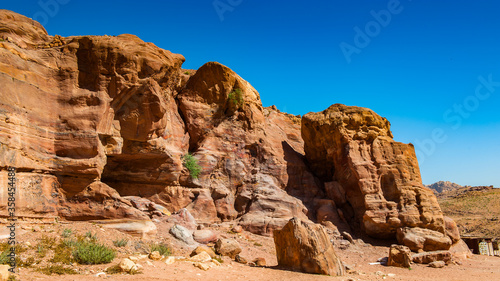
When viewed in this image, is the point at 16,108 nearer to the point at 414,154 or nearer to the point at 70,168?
the point at 70,168

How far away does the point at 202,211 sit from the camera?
62.4 feet

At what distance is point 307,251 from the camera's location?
40.3 feet

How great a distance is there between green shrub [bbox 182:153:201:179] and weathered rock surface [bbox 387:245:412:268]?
10499 millimetres

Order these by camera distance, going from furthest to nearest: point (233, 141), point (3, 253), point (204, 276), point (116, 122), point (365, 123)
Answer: point (365, 123)
point (233, 141)
point (116, 122)
point (204, 276)
point (3, 253)

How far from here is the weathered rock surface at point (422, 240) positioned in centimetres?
1939

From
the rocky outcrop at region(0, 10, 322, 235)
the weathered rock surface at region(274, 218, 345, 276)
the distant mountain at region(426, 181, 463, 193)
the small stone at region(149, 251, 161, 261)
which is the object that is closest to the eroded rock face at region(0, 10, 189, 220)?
the rocky outcrop at region(0, 10, 322, 235)

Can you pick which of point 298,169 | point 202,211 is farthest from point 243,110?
point 202,211

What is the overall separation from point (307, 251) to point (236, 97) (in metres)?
12.7

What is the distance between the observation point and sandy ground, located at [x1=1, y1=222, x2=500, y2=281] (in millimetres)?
9484

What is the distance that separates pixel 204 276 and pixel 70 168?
7.09 metres

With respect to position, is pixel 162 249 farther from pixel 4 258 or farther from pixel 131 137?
pixel 131 137

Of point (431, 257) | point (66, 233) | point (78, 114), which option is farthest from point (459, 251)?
point (78, 114)

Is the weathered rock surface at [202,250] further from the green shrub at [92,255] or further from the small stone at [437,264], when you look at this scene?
the small stone at [437,264]

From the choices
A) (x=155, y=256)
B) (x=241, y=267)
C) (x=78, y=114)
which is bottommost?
(x=241, y=267)
